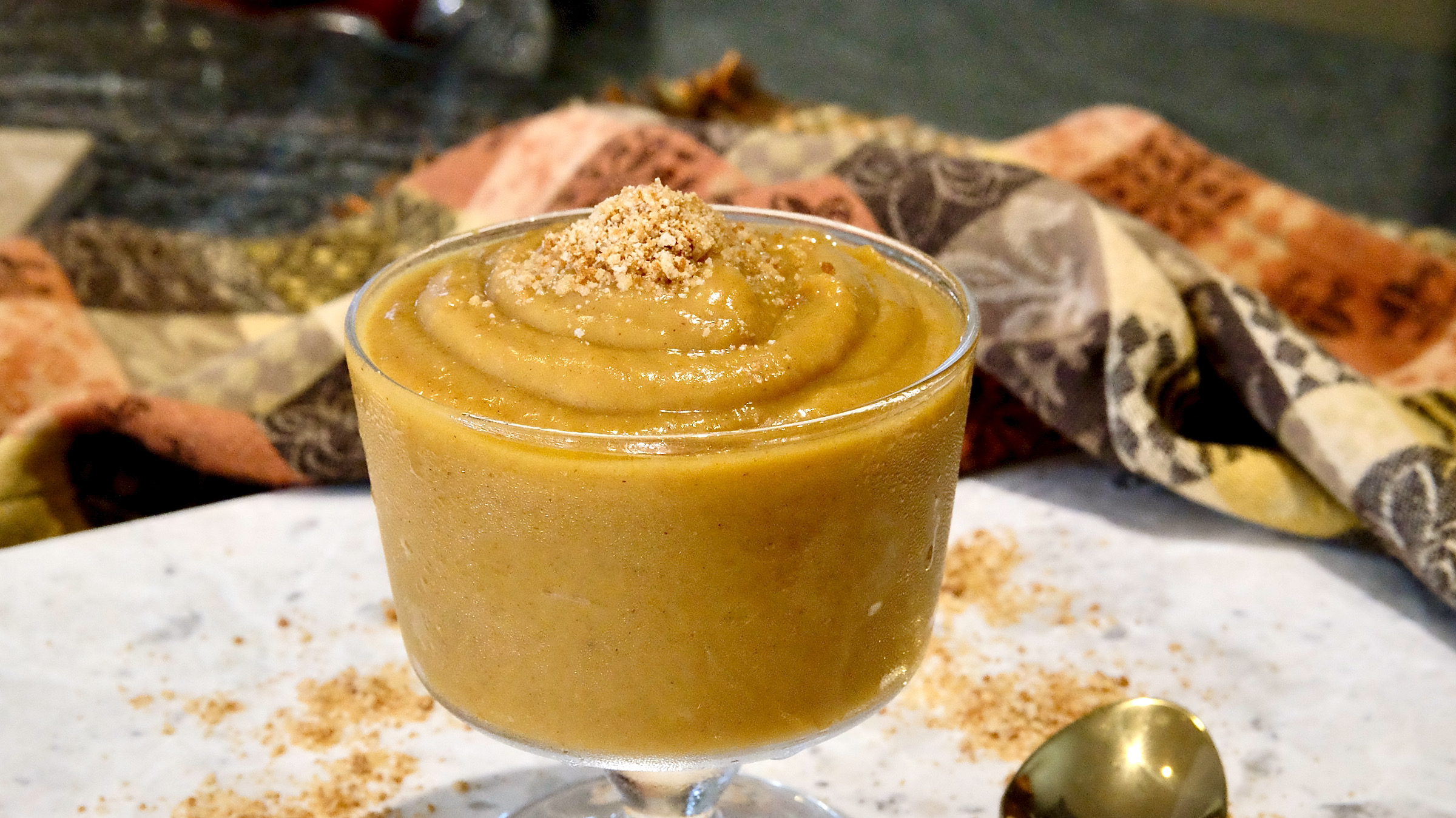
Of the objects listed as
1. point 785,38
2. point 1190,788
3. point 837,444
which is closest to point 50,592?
point 837,444

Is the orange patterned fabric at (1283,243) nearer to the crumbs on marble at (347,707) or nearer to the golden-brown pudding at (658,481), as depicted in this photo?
the golden-brown pudding at (658,481)

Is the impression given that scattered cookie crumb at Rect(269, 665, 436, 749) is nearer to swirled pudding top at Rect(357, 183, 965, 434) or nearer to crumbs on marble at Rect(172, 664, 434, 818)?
crumbs on marble at Rect(172, 664, 434, 818)

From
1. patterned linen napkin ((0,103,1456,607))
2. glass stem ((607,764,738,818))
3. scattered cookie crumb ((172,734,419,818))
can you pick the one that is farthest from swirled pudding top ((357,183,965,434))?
patterned linen napkin ((0,103,1456,607))

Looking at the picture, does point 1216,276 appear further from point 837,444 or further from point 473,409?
point 473,409

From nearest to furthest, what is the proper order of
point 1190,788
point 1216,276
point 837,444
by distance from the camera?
1. point 837,444
2. point 1190,788
3. point 1216,276

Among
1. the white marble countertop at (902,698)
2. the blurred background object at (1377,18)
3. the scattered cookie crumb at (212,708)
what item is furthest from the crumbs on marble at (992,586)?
the blurred background object at (1377,18)

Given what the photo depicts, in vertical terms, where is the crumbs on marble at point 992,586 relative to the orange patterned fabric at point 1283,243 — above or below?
below

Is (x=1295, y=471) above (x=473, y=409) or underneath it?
underneath

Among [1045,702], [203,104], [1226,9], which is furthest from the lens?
[1226,9]
